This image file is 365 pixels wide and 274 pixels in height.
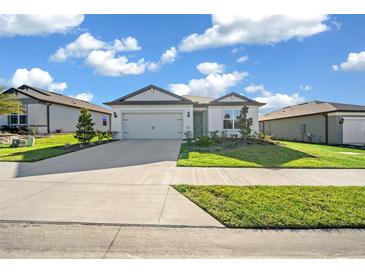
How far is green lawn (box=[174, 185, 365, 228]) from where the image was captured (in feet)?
13.5

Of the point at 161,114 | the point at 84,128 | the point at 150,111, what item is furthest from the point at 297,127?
the point at 84,128

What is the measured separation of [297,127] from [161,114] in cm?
1576

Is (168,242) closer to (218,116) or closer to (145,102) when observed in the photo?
(145,102)

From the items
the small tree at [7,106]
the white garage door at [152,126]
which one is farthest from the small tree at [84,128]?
the small tree at [7,106]

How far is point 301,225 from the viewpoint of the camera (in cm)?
400

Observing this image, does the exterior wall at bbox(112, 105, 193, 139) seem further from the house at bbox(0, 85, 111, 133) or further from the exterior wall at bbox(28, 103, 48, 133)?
the exterior wall at bbox(28, 103, 48, 133)

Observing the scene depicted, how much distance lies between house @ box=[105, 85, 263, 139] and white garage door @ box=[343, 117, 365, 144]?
23.9 ft

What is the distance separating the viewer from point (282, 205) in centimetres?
484

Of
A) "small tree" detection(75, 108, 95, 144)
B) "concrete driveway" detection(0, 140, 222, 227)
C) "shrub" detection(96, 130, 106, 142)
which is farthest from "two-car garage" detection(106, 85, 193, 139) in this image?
"concrete driveway" detection(0, 140, 222, 227)

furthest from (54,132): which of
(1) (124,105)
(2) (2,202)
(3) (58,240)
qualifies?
(3) (58,240)

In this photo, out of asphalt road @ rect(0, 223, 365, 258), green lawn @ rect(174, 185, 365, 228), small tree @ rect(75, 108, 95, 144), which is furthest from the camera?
small tree @ rect(75, 108, 95, 144)

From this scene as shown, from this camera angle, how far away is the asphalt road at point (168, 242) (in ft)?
10.5
